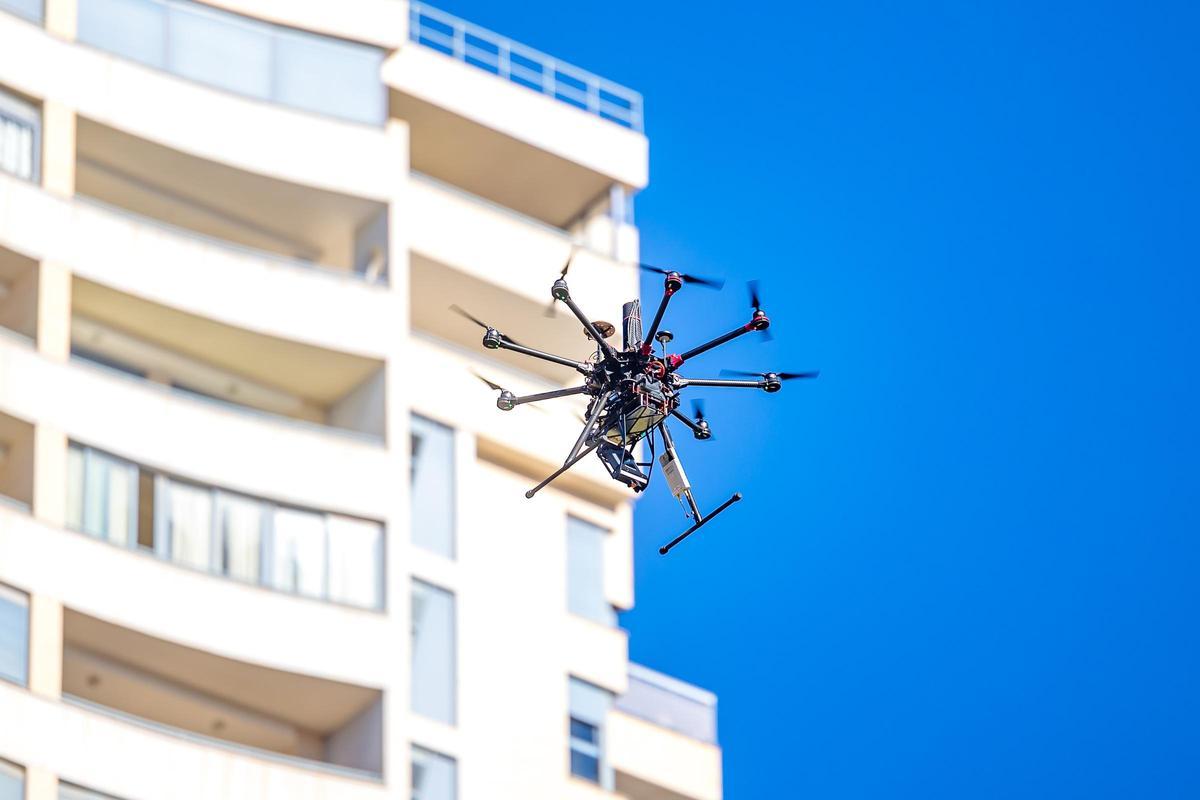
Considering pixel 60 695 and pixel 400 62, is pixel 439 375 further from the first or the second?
pixel 60 695

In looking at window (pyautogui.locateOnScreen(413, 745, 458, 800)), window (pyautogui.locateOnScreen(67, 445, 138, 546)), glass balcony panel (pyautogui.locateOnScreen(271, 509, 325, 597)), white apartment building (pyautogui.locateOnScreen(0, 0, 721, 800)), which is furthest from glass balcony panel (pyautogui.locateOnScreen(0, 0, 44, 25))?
window (pyautogui.locateOnScreen(413, 745, 458, 800))

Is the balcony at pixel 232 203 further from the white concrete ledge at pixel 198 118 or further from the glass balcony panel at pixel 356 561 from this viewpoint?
the glass balcony panel at pixel 356 561

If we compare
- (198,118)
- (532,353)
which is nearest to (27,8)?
(198,118)

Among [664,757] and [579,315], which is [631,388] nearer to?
[579,315]

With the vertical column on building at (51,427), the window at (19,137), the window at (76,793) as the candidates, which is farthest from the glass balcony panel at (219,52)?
the window at (76,793)

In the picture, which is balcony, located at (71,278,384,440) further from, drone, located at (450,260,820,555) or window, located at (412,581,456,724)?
drone, located at (450,260,820,555)
